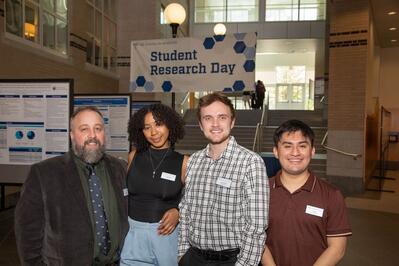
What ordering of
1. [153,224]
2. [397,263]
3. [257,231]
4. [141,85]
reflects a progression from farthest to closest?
[141,85] < [397,263] < [153,224] < [257,231]

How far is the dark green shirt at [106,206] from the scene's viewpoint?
192cm

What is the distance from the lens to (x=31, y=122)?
4.13 m

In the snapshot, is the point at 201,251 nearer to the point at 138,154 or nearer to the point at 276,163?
the point at 138,154

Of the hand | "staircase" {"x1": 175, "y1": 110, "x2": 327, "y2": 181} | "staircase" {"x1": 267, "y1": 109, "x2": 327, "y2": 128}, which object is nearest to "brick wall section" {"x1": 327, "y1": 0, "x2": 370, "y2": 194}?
"staircase" {"x1": 175, "y1": 110, "x2": 327, "y2": 181}

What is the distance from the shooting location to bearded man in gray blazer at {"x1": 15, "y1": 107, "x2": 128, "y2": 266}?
1803 millimetres

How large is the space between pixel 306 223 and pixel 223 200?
45 cm

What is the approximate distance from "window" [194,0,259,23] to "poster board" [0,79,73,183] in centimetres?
1396

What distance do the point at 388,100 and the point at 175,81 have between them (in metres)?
11.9

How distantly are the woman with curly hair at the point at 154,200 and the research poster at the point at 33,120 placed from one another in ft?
6.83

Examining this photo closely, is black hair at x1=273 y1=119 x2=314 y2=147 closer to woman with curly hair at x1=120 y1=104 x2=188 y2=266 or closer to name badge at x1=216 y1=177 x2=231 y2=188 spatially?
name badge at x1=216 y1=177 x2=231 y2=188

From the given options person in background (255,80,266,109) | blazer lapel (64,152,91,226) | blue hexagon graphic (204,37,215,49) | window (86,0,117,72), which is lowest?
blazer lapel (64,152,91,226)

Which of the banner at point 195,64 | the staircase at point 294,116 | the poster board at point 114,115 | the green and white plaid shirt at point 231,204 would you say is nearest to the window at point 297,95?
the staircase at point 294,116

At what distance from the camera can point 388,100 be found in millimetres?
13562

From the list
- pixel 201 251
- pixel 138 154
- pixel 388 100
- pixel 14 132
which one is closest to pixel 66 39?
pixel 14 132
